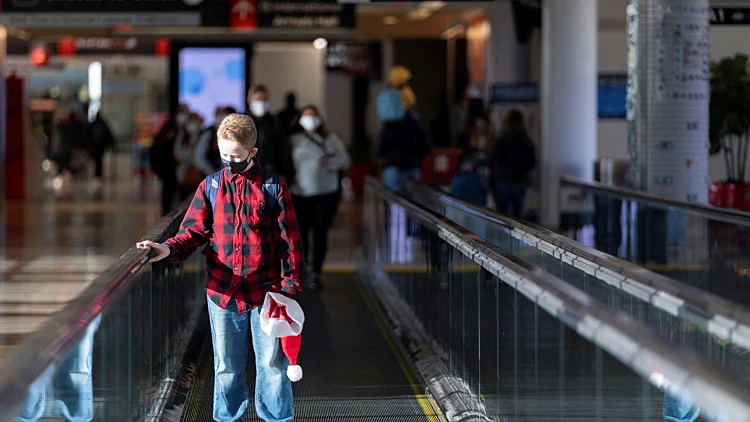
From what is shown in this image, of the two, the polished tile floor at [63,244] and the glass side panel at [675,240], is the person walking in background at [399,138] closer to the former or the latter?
the polished tile floor at [63,244]

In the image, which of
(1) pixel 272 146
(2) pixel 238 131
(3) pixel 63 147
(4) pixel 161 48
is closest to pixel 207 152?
(1) pixel 272 146

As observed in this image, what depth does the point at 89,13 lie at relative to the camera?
18.7 meters

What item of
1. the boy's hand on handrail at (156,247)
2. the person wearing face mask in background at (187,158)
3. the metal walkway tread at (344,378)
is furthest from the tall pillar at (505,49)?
the boy's hand on handrail at (156,247)

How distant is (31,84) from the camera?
1716 inches

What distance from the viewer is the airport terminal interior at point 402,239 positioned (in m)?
4.11

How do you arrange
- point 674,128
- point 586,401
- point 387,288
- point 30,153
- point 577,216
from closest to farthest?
point 586,401
point 387,288
point 674,128
point 577,216
point 30,153

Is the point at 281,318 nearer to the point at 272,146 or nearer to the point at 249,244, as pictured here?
the point at 249,244

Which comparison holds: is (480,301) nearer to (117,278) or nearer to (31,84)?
(117,278)

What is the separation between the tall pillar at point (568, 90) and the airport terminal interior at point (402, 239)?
30 mm

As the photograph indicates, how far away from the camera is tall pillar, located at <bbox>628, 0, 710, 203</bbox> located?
39.8 feet

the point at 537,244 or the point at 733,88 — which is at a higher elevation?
the point at 733,88

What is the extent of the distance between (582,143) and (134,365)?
39.5 feet

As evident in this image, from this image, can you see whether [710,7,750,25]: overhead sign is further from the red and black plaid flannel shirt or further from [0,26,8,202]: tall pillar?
[0,26,8,202]: tall pillar

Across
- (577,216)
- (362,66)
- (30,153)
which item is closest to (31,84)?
(362,66)
